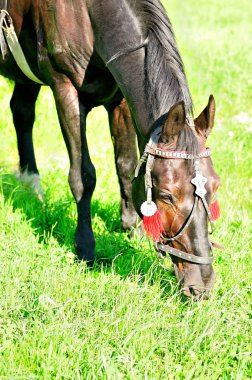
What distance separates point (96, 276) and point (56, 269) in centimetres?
29

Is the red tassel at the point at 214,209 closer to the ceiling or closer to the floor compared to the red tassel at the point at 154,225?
closer to the ceiling

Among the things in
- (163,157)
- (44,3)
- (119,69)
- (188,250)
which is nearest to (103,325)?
(188,250)

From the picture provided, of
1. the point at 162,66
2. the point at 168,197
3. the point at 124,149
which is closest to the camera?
the point at 168,197

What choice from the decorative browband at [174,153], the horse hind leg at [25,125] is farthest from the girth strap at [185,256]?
the horse hind leg at [25,125]

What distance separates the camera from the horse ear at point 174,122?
122 inches

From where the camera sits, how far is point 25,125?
18.5 feet

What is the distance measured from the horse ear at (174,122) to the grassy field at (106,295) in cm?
92

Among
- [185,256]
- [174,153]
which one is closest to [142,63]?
[174,153]

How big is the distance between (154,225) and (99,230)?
163cm

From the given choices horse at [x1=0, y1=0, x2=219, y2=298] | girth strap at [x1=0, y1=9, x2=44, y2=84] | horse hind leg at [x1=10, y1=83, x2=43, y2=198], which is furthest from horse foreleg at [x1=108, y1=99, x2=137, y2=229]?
horse hind leg at [x1=10, y1=83, x2=43, y2=198]

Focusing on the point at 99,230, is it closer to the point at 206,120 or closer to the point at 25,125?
the point at 25,125

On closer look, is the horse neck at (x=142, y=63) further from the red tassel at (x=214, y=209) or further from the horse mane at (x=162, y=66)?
the red tassel at (x=214, y=209)

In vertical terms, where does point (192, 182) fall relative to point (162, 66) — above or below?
below

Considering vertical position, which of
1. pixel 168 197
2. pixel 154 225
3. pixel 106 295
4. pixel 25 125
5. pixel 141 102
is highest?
pixel 141 102
